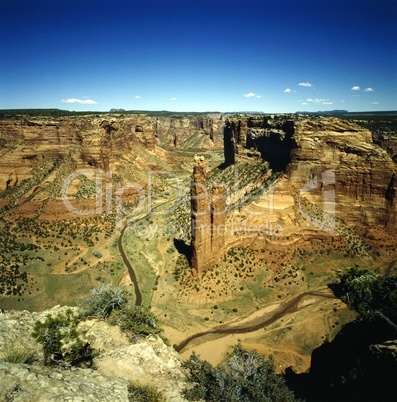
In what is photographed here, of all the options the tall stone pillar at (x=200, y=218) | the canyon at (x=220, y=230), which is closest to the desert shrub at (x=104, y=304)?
the canyon at (x=220, y=230)

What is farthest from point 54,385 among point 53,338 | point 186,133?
point 186,133

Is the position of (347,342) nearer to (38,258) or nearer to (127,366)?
(127,366)

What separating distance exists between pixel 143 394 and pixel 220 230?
27.6 metres

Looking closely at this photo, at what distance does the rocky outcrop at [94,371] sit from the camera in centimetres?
1186

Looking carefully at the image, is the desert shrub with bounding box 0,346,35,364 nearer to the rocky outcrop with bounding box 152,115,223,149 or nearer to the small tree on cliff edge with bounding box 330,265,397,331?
the small tree on cliff edge with bounding box 330,265,397,331

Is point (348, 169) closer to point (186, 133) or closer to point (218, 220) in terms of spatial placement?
point (218, 220)

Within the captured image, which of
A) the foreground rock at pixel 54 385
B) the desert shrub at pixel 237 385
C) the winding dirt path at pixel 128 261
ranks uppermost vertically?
the foreground rock at pixel 54 385

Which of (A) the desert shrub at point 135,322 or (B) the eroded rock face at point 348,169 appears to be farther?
(B) the eroded rock face at point 348,169

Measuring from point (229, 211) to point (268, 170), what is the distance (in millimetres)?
16622

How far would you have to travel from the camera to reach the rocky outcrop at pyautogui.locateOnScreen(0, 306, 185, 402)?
11.9 m

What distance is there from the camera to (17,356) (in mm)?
15500

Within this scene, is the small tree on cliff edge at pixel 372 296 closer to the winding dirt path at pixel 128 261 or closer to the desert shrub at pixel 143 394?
the desert shrub at pixel 143 394

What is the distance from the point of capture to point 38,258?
1959 inches

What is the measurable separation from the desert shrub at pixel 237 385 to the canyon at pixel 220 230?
39.6ft
